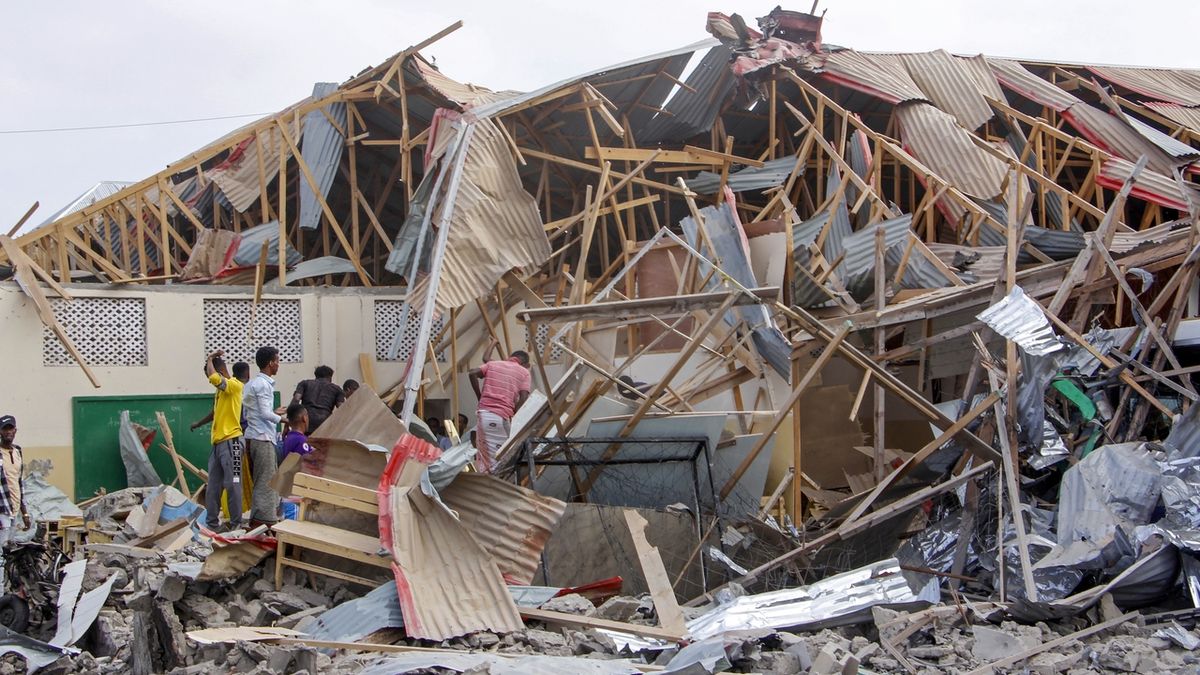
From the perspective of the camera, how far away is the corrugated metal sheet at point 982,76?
15328mm

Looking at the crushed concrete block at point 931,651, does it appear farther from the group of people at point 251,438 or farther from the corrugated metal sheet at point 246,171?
the corrugated metal sheet at point 246,171

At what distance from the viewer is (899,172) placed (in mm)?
14922

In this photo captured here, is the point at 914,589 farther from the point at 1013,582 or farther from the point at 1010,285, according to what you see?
the point at 1010,285

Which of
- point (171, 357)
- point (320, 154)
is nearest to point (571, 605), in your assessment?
→ point (171, 357)

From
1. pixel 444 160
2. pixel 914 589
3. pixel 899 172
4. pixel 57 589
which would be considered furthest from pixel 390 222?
pixel 914 589

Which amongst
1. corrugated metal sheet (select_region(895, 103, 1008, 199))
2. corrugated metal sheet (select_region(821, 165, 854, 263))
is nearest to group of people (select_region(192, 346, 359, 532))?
corrugated metal sheet (select_region(821, 165, 854, 263))

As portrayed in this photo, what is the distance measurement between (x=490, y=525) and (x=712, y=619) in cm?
153

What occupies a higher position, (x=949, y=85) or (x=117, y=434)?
(x=949, y=85)

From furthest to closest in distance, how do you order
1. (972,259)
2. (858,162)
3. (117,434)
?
1. (858,162)
2. (117,434)
3. (972,259)

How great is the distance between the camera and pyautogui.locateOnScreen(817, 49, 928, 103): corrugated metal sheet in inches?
576

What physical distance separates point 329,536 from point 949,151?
924cm

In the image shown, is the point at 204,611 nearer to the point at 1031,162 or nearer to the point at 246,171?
the point at 246,171

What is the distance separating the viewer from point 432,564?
6789 mm

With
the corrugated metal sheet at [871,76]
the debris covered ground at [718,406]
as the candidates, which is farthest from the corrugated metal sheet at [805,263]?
the corrugated metal sheet at [871,76]
